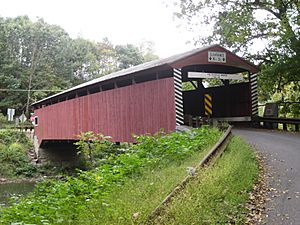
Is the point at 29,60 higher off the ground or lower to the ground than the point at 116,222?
higher

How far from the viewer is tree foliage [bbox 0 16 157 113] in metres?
37.8

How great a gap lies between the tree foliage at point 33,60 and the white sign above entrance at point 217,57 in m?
27.7

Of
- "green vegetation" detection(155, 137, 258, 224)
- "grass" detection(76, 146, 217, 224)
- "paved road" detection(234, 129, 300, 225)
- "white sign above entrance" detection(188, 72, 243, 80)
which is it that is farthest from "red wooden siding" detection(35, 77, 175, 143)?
"green vegetation" detection(155, 137, 258, 224)

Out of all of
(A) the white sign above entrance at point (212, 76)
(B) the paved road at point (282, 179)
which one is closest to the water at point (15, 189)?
(A) the white sign above entrance at point (212, 76)

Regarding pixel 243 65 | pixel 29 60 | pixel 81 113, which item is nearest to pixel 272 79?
pixel 243 65

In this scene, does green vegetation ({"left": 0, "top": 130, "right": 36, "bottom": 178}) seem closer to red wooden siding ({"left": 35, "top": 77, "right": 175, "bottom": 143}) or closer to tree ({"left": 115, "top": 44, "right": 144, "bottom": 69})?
red wooden siding ({"left": 35, "top": 77, "right": 175, "bottom": 143})

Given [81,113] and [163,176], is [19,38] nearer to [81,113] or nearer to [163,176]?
[81,113]

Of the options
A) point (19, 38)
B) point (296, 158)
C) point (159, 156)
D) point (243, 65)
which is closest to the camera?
point (296, 158)

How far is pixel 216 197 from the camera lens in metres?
3.96

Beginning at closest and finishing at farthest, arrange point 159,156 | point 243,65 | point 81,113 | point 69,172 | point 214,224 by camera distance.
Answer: point 214,224
point 159,156
point 243,65
point 81,113
point 69,172

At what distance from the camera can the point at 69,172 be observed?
23406mm

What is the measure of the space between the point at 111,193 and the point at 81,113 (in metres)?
12.2

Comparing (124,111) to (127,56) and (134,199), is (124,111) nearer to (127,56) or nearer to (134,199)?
(134,199)

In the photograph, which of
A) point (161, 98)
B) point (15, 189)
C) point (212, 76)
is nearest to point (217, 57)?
point (212, 76)
